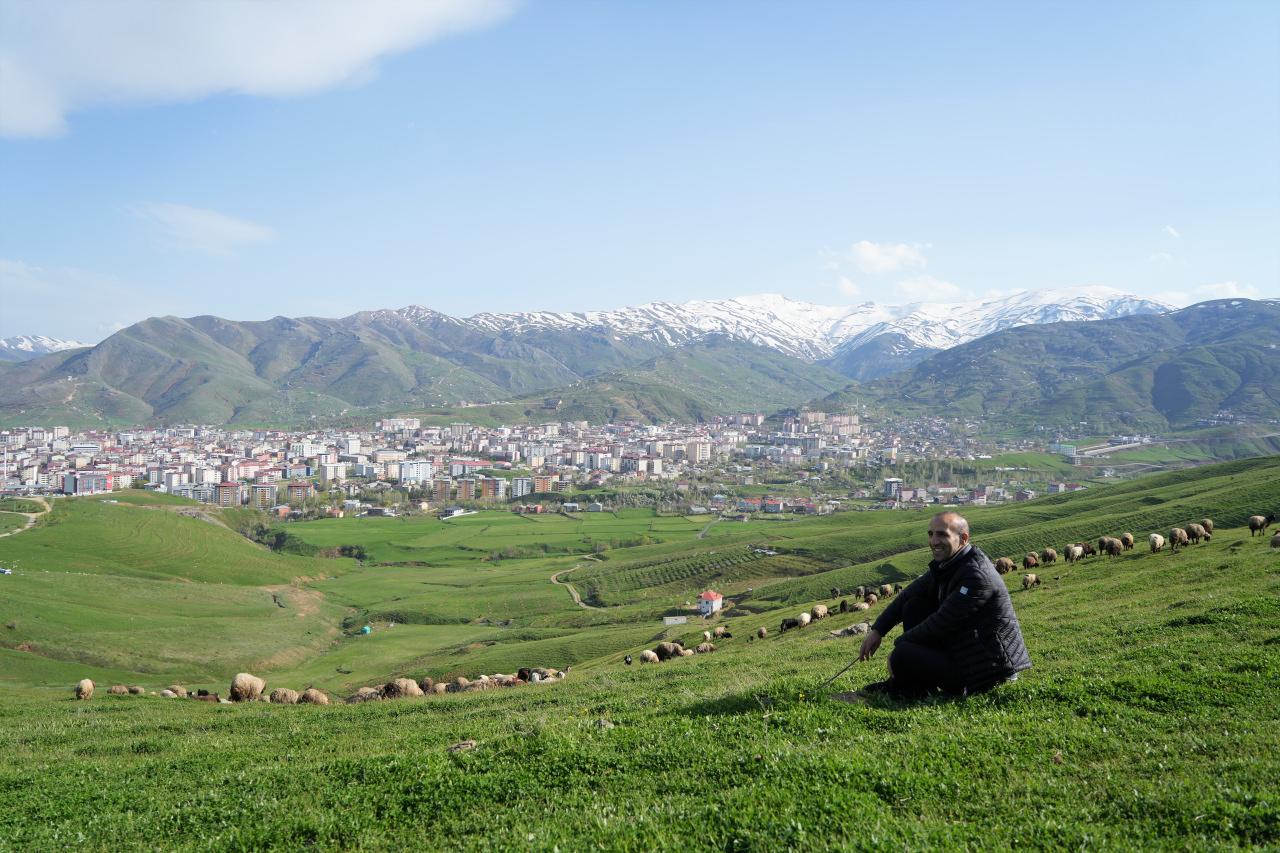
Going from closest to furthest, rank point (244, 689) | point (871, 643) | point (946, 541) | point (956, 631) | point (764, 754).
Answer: point (764, 754)
point (956, 631)
point (946, 541)
point (871, 643)
point (244, 689)

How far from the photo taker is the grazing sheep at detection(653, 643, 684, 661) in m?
31.9

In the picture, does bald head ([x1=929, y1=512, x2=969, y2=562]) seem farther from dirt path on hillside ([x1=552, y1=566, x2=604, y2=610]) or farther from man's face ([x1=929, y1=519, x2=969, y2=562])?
dirt path on hillside ([x1=552, y1=566, x2=604, y2=610])

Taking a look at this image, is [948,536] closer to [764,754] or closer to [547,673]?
[764,754]

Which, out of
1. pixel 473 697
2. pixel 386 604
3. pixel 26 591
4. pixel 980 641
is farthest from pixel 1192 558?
pixel 26 591

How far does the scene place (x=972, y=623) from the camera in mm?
10594

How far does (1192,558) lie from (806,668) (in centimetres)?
2426

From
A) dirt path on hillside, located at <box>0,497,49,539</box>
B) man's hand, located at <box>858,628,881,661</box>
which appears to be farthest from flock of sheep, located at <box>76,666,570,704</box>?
dirt path on hillside, located at <box>0,497,49,539</box>

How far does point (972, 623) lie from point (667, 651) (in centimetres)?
2325

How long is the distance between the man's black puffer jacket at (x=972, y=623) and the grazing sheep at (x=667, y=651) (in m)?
21.8

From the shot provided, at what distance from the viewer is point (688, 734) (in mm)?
10211

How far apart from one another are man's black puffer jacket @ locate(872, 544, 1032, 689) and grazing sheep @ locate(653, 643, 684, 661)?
71.5 feet

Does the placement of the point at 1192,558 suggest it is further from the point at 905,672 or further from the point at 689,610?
the point at 689,610

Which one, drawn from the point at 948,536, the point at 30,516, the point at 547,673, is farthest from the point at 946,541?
the point at 30,516

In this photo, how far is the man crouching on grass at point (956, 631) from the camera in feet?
33.9
